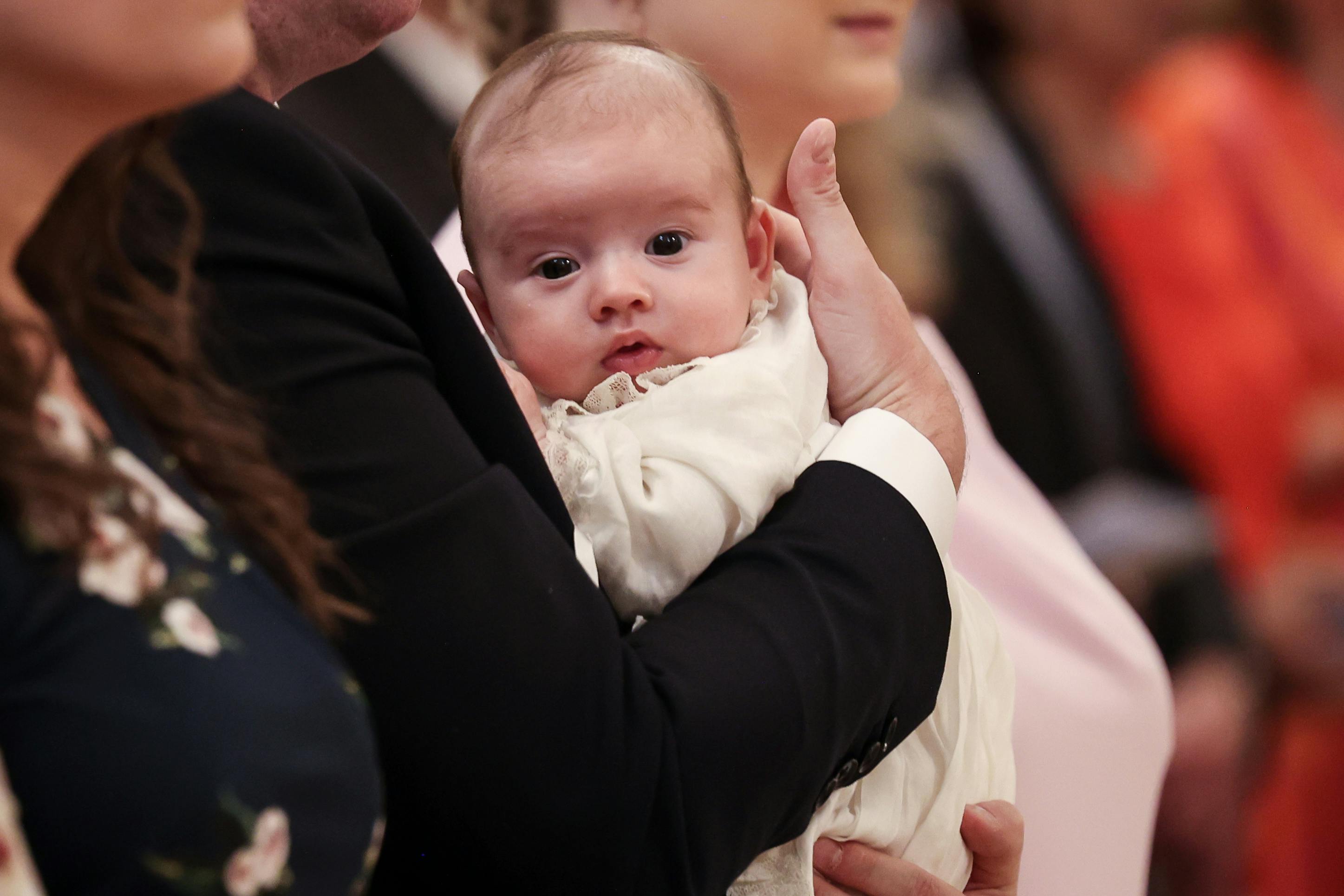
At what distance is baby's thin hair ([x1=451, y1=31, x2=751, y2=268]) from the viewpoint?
124cm

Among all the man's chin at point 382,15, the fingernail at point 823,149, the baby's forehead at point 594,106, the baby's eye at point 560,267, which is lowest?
the baby's eye at point 560,267

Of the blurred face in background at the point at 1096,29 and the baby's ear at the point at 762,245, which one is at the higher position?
the baby's ear at the point at 762,245

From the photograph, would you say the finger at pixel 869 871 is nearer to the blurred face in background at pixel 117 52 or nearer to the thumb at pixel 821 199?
the thumb at pixel 821 199

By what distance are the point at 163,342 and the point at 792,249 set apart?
2.54 ft

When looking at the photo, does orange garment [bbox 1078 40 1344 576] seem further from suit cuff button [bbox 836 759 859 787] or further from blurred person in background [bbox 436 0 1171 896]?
suit cuff button [bbox 836 759 859 787]

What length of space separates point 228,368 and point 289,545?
0.40 feet

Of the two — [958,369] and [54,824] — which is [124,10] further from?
[958,369]

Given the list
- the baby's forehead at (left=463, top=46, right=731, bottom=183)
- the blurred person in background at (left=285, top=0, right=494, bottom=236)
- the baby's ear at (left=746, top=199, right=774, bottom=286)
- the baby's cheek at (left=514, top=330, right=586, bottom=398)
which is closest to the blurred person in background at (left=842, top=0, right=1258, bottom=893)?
the blurred person in background at (left=285, top=0, right=494, bottom=236)

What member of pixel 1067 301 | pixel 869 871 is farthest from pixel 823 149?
pixel 1067 301

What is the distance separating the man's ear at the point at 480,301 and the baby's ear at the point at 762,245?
0.86 ft

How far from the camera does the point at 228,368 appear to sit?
793mm

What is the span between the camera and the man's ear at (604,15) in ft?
5.79

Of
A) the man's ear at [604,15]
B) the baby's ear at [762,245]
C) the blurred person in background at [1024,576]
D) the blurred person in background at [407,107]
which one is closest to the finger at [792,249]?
the baby's ear at [762,245]

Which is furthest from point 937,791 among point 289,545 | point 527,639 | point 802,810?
point 289,545
